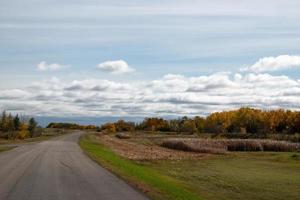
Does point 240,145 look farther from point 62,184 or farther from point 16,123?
point 16,123

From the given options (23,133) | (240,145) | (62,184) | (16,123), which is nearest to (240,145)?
(240,145)

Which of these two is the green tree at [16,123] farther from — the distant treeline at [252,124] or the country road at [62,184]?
the country road at [62,184]

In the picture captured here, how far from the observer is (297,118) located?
147 m

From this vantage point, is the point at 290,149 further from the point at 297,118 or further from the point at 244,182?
the point at 297,118

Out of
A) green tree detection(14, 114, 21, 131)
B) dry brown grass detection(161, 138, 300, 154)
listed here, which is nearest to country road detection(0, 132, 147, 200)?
dry brown grass detection(161, 138, 300, 154)

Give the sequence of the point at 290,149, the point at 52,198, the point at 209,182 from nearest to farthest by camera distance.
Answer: the point at 52,198 < the point at 209,182 < the point at 290,149

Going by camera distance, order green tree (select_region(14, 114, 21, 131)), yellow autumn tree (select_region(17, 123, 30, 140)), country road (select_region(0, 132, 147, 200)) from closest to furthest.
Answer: country road (select_region(0, 132, 147, 200)), yellow autumn tree (select_region(17, 123, 30, 140)), green tree (select_region(14, 114, 21, 131))

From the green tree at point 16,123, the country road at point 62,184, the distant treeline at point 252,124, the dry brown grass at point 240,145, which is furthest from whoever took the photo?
the distant treeline at point 252,124

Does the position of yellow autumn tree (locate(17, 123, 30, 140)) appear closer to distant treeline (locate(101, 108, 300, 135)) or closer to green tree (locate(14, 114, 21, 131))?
green tree (locate(14, 114, 21, 131))

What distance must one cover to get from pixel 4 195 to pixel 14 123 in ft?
416

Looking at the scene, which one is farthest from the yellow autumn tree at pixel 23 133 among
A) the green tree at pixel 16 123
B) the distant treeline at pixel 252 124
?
the distant treeline at pixel 252 124

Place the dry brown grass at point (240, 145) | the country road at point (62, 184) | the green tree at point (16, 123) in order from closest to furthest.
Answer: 1. the country road at point (62, 184)
2. the dry brown grass at point (240, 145)
3. the green tree at point (16, 123)

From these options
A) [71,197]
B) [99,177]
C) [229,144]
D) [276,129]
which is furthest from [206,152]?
[276,129]

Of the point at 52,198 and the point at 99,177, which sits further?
the point at 99,177
